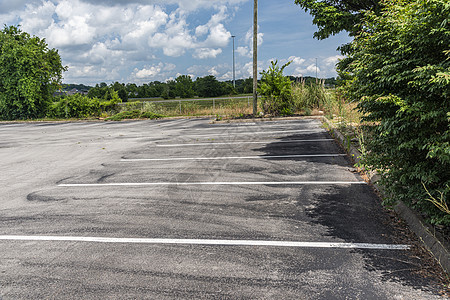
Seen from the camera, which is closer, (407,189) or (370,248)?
(370,248)

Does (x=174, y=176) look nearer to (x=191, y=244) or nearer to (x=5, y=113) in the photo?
(x=191, y=244)

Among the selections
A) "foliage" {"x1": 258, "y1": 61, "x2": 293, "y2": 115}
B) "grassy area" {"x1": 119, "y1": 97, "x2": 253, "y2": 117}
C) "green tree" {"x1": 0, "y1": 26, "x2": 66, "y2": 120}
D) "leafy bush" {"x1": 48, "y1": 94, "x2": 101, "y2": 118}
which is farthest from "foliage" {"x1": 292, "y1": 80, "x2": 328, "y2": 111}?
"green tree" {"x1": 0, "y1": 26, "x2": 66, "y2": 120}

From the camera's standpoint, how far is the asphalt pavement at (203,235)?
9.94 feet

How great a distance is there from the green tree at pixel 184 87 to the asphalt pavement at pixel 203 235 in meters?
74.4

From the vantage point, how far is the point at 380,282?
3002 millimetres

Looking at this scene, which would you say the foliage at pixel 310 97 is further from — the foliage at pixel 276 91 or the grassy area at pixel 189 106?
the grassy area at pixel 189 106

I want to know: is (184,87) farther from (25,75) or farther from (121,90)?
(25,75)

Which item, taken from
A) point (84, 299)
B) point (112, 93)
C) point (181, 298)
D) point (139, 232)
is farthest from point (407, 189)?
point (112, 93)

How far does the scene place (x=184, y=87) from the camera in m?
83.2

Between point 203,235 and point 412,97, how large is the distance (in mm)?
2972

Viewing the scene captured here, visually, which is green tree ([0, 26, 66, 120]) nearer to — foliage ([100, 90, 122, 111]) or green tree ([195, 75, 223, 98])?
foliage ([100, 90, 122, 111])

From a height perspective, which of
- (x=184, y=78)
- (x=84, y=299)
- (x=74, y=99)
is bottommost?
(x=84, y=299)

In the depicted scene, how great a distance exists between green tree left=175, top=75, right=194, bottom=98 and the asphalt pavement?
244ft

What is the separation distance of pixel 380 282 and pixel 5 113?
3392 cm
